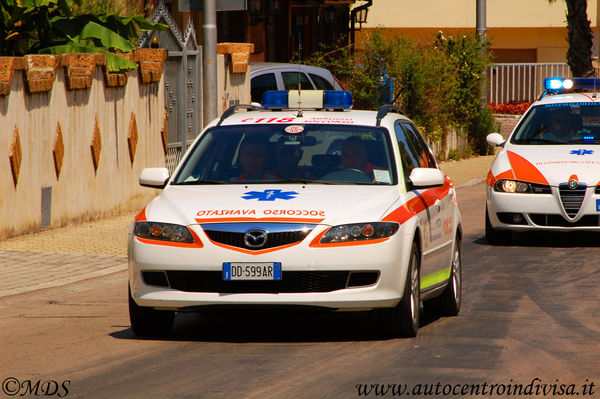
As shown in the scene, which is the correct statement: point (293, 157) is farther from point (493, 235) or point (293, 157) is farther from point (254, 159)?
point (493, 235)

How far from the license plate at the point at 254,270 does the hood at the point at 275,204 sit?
11.7 inches

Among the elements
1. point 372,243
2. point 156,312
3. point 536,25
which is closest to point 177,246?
point 156,312

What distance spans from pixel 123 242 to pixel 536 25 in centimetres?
4939

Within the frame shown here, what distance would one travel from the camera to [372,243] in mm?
8891

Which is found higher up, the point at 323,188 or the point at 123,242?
the point at 323,188

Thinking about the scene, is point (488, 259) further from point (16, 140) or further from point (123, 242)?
point (16, 140)

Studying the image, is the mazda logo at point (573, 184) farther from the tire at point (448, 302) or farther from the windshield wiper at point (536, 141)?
the tire at point (448, 302)

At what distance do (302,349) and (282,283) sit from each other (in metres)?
0.47

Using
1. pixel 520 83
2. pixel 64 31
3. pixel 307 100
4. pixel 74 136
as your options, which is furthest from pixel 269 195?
pixel 520 83

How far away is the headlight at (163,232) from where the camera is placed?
8945 mm

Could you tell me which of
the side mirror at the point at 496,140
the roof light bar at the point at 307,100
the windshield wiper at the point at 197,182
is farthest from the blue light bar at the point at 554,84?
the windshield wiper at the point at 197,182

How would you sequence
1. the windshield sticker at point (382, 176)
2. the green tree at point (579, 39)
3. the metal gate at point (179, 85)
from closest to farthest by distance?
1. the windshield sticker at point (382, 176)
2. the metal gate at point (179, 85)
3. the green tree at point (579, 39)

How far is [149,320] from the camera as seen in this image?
941cm

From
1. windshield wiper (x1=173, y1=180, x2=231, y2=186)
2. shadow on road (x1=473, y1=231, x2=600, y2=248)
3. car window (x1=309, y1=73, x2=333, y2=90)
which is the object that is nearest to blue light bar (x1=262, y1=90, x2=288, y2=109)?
windshield wiper (x1=173, y1=180, x2=231, y2=186)
